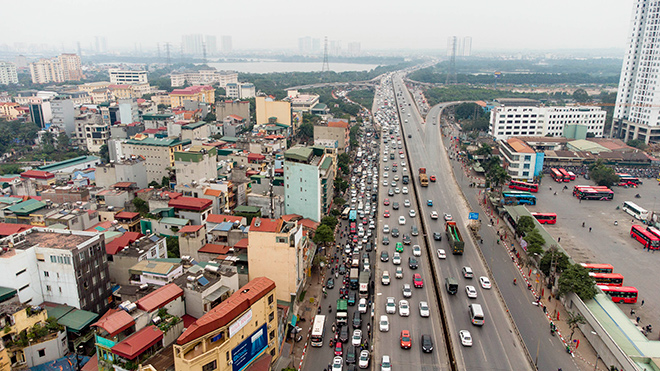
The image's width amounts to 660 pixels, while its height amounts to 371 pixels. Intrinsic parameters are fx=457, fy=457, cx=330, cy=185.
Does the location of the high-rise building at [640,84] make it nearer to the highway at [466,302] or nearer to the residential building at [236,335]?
the highway at [466,302]

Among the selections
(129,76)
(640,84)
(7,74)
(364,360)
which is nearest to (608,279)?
(364,360)

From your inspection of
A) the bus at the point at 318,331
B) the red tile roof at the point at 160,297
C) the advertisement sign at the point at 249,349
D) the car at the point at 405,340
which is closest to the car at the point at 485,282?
the car at the point at 405,340

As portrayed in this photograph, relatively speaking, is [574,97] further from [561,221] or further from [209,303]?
[209,303]

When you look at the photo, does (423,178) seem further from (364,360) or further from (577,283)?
(364,360)

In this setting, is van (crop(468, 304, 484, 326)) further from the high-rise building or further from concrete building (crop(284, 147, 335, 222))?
the high-rise building

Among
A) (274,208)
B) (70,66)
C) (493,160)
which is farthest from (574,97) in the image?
(70,66)

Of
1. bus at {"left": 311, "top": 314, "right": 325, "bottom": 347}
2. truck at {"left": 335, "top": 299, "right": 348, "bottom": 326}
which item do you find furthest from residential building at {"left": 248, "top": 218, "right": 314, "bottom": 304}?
truck at {"left": 335, "top": 299, "right": 348, "bottom": 326}
